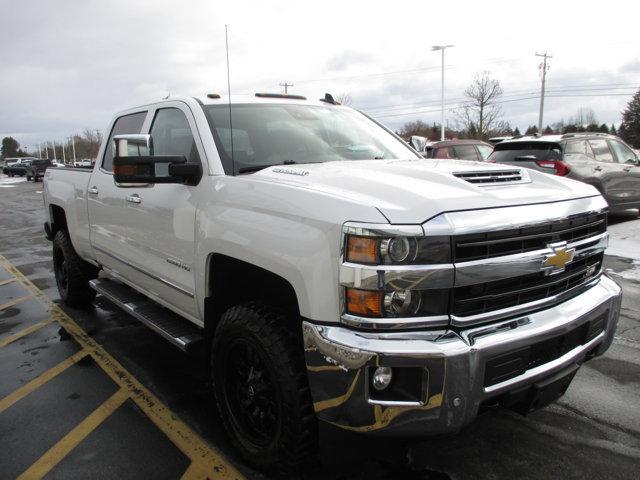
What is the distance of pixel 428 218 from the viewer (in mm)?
2053

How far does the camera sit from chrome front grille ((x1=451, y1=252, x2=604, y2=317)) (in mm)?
2141

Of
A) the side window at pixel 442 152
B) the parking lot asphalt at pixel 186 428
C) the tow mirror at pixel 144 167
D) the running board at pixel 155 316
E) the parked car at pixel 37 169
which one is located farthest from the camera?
the parked car at pixel 37 169

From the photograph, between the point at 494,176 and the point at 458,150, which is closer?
the point at 494,176

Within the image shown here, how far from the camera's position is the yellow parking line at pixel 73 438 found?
2797 millimetres

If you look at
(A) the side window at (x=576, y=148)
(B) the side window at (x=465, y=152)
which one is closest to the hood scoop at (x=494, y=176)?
(A) the side window at (x=576, y=148)

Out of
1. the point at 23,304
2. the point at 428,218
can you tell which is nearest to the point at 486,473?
the point at 428,218

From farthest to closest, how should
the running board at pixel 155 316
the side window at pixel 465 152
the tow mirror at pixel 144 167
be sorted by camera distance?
the side window at pixel 465 152
the running board at pixel 155 316
the tow mirror at pixel 144 167

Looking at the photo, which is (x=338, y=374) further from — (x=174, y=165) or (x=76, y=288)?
(x=76, y=288)

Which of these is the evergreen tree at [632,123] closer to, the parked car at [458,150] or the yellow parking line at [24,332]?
the parked car at [458,150]

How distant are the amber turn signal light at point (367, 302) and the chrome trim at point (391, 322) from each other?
0.02m

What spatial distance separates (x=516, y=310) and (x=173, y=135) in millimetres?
2551

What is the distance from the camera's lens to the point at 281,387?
234 centimetres

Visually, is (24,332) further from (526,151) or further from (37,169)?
(37,169)

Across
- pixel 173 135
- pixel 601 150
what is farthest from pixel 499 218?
pixel 601 150
